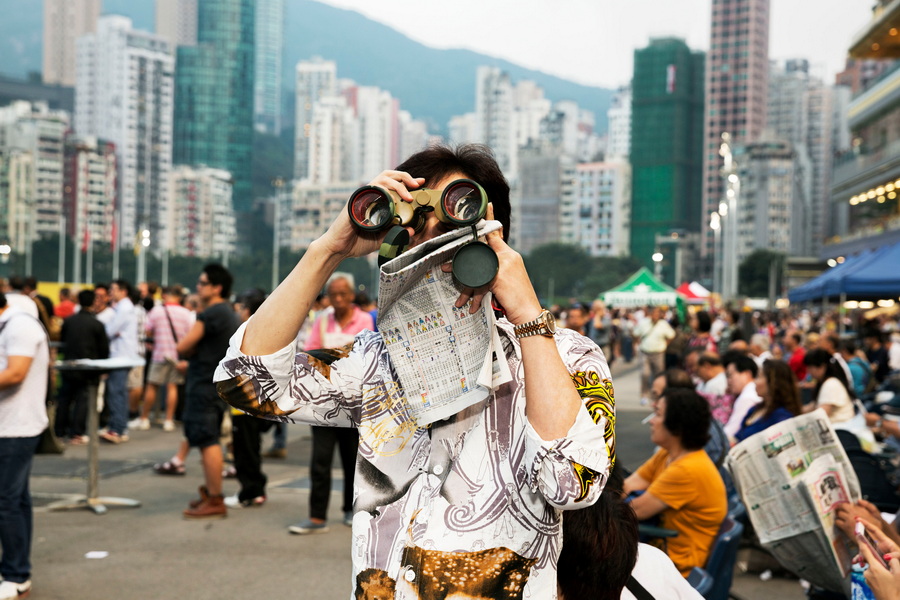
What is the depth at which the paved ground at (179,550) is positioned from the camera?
17.3 ft

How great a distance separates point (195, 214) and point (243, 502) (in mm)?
147827

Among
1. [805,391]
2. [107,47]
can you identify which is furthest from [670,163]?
[805,391]

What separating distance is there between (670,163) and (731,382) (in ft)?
524

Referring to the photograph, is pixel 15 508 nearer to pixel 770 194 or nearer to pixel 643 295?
pixel 643 295

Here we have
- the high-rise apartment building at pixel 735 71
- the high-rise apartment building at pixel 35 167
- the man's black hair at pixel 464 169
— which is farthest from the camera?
the high-rise apartment building at pixel 735 71

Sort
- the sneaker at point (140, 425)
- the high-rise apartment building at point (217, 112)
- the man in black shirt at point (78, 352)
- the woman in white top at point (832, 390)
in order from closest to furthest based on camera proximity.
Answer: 1. the woman in white top at point (832, 390)
2. the man in black shirt at point (78, 352)
3. the sneaker at point (140, 425)
4. the high-rise apartment building at point (217, 112)

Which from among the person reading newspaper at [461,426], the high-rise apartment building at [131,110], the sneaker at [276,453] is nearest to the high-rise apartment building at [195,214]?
the high-rise apartment building at [131,110]

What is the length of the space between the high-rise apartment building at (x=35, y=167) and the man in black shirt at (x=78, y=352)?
124m

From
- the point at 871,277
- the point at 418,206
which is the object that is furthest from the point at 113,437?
the point at 418,206

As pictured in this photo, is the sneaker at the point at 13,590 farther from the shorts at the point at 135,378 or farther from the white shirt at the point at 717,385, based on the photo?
the shorts at the point at 135,378

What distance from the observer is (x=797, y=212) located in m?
148

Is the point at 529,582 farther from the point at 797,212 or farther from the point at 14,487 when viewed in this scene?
the point at 797,212

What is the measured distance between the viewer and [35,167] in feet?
416

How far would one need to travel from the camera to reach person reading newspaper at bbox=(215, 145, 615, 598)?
1599 millimetres
